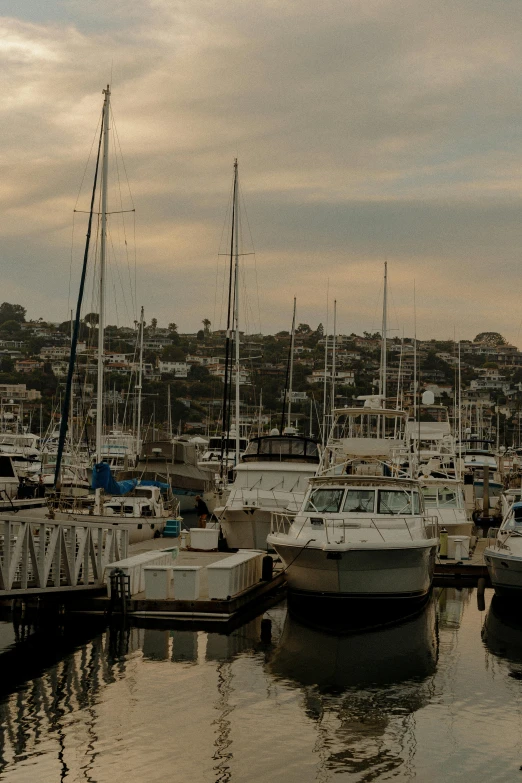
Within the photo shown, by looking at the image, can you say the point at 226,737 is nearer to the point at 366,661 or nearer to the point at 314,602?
the point at 366,661

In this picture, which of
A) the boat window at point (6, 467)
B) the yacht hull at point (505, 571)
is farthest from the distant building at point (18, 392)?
the yacht hull at point (505, 571)

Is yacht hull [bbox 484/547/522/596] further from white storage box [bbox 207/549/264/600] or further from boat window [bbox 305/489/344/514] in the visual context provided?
white storage box [bbox 207/549/264/600]

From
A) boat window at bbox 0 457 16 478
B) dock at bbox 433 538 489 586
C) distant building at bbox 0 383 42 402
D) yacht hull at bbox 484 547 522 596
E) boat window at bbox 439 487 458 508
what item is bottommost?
dock at bbox 433 538 489 586

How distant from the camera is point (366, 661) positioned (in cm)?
1881

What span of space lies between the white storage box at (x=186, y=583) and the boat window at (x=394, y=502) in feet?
15.9

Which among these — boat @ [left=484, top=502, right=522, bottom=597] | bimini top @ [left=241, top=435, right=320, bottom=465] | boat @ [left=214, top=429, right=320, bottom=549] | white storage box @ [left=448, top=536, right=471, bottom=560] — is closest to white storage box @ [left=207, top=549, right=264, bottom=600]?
boat @ [left=214, top=429, right=320, bottom=549]

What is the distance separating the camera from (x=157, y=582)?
22.2 metres

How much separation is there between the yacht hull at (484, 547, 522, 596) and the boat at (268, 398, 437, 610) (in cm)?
142

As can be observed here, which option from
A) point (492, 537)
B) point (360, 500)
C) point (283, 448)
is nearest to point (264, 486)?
point (283, 448)

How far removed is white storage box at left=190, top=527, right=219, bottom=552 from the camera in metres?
31.2

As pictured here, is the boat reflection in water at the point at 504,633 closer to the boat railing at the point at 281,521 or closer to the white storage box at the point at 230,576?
the boat railing at the point at 281,521

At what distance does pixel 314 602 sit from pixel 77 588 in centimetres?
525

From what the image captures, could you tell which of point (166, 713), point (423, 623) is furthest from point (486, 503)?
point (166, 713)

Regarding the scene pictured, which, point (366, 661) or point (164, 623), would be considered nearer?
point (366, 661)
